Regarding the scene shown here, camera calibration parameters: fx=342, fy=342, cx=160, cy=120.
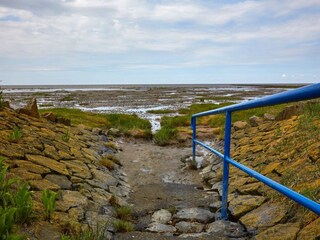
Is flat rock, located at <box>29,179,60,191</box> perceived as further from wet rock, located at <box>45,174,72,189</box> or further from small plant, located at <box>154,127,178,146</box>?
small plant, located at <box>154,127,178,146</box>

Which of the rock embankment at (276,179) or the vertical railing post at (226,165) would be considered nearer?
the rock embankment at (276,179)

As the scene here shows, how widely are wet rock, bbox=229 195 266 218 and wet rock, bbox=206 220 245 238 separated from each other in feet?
0.71

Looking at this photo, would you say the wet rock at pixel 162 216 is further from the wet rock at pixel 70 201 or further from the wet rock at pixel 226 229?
the wet rock at pixel 70 201

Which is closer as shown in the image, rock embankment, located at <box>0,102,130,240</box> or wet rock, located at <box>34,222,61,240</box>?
wet rock, located at <box>34,222,61,240</box>

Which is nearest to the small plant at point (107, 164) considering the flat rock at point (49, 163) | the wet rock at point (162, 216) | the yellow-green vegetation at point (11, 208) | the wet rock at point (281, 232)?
the flat rock at point (49, 163)

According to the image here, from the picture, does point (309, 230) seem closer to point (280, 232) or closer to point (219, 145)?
point (280, 232)

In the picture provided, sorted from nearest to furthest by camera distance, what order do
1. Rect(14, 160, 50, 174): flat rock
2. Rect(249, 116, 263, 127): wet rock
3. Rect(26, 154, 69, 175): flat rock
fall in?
Rect(14, 160, 50, 174): flat rock
Rect(26, 154, 69, 175): flat rock
Rect(249, 116, 263, 127): wet rock

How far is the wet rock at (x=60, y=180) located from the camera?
15.3 feet

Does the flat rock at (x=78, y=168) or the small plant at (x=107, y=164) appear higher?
the flat rock at (x=78, y=168)

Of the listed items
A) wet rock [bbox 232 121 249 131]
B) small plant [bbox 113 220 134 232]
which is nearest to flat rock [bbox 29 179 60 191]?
small plant [bbox 113 220 134 232]

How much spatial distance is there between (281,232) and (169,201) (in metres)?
2.23

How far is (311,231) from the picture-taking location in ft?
9.70

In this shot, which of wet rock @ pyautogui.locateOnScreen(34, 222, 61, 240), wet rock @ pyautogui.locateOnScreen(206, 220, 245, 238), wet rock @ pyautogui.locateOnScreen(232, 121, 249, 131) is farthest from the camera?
wet rock @ pyautogui.locateOnScreen(232, 121, 249, 131)

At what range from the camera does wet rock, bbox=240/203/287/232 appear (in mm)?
3563
